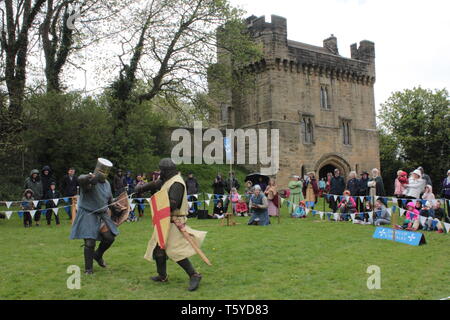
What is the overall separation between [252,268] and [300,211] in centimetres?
955

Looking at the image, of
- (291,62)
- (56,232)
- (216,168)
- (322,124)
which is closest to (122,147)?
(56,232)

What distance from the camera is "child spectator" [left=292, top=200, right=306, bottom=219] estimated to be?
16.6 m

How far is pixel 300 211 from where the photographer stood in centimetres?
1675

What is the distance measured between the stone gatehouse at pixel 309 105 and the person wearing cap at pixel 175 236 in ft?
84.9

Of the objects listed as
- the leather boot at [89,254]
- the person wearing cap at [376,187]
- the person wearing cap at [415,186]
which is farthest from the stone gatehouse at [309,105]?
the leather boot at [89,254]

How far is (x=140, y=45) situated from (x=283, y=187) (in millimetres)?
14678

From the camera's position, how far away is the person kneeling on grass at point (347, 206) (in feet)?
49.0

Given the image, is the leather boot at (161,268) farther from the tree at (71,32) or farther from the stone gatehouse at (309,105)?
the stone gatehouse at (309,105)

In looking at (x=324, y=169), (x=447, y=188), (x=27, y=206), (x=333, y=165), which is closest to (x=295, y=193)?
(x=447, y=188)

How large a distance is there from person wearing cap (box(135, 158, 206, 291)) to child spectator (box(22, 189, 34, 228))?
8.70 metres

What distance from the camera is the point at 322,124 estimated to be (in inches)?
1411

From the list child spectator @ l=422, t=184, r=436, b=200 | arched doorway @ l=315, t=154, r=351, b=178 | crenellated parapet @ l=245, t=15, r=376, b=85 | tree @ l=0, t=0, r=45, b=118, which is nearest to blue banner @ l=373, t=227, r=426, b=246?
child spectator @ l=422, t=184, r=436, b=200

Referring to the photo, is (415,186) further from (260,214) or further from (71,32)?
(71,32)

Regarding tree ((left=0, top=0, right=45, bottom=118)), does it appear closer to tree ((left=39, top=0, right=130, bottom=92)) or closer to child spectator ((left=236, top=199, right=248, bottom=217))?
tree ((left=39, top=0, right=130, bottom=92))
